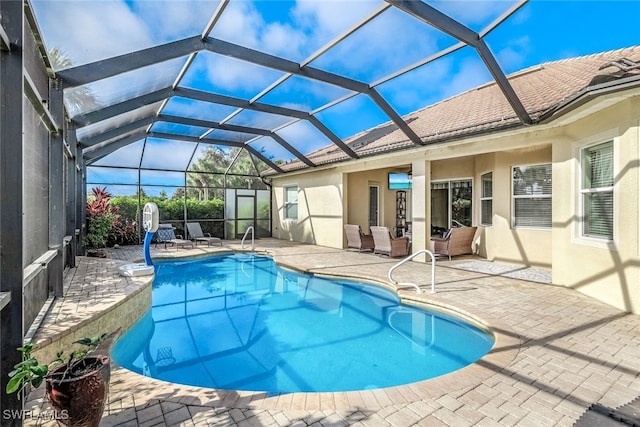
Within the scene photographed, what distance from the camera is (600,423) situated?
101 inches

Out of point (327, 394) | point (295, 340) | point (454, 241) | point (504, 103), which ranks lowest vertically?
point (295, 340)

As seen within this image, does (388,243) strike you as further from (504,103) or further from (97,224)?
(97,224)

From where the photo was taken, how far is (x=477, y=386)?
128 inches

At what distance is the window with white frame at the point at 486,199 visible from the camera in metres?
10.8

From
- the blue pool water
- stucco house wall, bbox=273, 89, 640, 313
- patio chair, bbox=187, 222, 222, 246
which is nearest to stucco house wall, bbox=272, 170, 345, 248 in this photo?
stucco house wall, bbox=273, 89, 640, 313

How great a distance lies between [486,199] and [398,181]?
4.46m

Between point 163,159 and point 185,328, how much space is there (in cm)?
1173

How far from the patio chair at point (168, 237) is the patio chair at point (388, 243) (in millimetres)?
8065

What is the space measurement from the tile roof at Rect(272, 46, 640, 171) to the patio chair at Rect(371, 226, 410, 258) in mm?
2777

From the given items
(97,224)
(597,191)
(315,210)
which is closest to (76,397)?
(597,191)

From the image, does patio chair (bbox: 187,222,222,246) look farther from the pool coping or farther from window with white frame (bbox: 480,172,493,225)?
the pool coping

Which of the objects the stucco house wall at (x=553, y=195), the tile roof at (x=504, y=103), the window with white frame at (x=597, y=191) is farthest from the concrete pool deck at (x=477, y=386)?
the tile roof at (x=504, y=103)

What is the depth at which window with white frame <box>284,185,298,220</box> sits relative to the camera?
17.0m

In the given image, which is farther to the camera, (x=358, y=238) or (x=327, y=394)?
(x=358, y=238)
